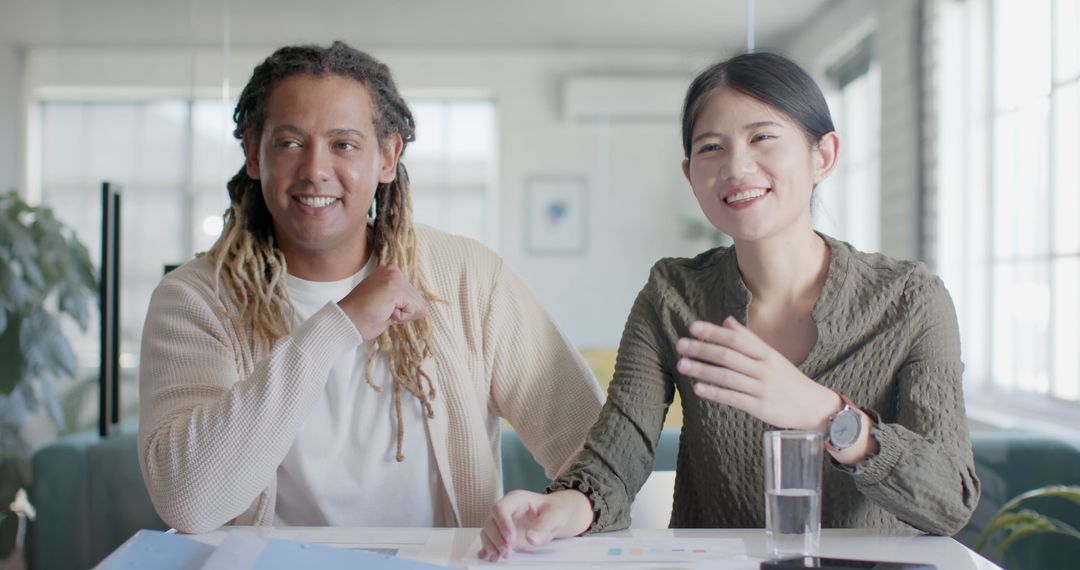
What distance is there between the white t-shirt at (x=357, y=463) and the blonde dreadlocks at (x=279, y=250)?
0.02 m

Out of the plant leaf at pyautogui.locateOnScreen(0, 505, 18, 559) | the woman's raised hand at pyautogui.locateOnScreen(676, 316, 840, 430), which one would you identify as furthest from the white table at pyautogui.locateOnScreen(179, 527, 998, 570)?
the plant leaf at pyautogui.locateOnScreen(0, 505, 18, 559)

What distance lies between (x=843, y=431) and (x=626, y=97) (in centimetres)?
253

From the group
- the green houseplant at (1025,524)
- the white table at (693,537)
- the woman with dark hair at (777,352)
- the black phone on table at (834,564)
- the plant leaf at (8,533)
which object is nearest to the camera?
the black phone on table at (834,564)

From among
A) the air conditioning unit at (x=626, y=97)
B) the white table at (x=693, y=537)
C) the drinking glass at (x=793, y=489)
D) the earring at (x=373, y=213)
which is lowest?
the white table at (x=693, y=537)

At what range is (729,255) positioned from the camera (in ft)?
5.11

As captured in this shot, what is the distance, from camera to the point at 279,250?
165 centimetres

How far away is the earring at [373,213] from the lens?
1736 millimetres

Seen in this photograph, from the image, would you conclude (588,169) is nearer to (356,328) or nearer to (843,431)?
(356,328)

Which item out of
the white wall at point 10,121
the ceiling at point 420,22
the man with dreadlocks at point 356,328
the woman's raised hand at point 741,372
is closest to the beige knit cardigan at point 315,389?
the man with dreadlocks at point 356,328

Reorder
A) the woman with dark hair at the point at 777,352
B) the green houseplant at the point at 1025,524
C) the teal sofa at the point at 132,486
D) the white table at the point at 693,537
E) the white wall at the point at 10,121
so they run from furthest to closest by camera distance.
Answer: the white wall at the point at 10,121 < the teal sofa at the point at 132,486 < the green houseplant at the point at 1025,524 < the woman with dark hair at the point at 777,352 < the white table at the point at 693,537

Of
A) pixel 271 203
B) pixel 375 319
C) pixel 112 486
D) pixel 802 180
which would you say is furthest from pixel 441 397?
pixel 112 486

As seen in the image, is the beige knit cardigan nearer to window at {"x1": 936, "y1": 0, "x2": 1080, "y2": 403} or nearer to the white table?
the white table

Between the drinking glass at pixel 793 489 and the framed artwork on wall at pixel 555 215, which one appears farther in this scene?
the framed artwork on wall at pixel 555 215

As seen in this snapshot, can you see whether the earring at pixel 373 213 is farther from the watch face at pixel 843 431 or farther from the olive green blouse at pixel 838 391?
the watch face at pixel 843 431
